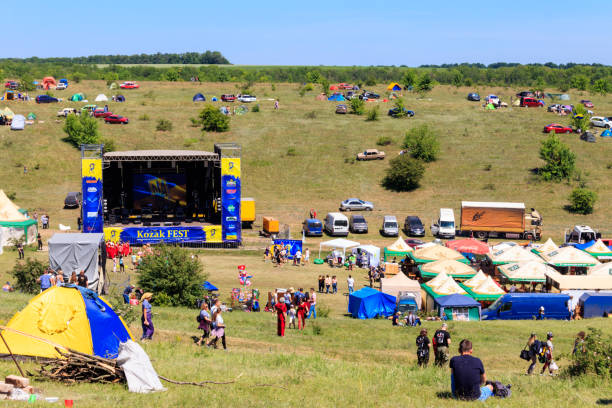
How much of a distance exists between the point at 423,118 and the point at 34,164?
36.9 metres

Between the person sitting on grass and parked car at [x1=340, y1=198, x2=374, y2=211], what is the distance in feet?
124

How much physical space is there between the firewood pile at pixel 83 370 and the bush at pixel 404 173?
42.7 metres

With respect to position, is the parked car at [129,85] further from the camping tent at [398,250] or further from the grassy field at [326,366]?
the grassy field at [326,366]

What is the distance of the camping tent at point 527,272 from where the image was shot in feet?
94.1

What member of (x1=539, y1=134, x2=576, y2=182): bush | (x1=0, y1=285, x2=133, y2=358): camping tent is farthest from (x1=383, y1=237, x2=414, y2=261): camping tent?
(x1=539, y1=134, x2=576, y2=182): bush

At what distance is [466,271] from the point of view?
2888 centimetres

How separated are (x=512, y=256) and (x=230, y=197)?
50.3 feet

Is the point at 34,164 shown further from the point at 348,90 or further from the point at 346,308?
the point at 348,90

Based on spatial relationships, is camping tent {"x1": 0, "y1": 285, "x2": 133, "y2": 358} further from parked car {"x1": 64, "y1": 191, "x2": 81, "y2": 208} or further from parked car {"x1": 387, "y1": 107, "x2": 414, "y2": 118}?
parked car {"x1": 387, "y1": 107, "x2": 414, "y2": 118}

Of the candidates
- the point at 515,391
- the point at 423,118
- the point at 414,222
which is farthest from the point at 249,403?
the point at 423,118

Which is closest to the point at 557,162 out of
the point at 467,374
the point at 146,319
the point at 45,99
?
the point at 146,319

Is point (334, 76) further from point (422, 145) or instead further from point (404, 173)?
point (404, 173)

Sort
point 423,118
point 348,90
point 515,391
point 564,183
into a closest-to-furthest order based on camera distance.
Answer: point 515,391 → point 564,183 → point 423,118 → point 348,90

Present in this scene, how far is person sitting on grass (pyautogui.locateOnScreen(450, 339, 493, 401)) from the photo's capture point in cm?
1068
